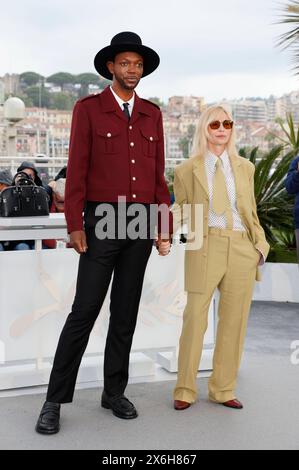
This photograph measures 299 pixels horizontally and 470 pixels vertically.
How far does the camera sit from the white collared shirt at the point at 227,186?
133 inches

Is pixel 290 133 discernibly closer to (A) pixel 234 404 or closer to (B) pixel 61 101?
(A) pixel 234 404

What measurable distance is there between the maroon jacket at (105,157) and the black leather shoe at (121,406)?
857 millimetres

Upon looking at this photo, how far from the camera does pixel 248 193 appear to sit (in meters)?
3.42

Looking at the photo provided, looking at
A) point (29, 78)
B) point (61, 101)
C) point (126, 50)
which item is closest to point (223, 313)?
point (126, 50)

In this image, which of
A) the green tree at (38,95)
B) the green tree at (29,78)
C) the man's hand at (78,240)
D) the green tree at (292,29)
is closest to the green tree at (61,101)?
the green tree at (38,95)

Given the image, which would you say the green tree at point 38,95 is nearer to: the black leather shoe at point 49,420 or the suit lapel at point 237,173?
the suit lapel at point 237,173

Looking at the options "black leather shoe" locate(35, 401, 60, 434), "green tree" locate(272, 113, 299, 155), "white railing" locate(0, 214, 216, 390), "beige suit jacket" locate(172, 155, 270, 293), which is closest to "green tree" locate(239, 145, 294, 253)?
"green tree" locate(272, 113, 299, 155)

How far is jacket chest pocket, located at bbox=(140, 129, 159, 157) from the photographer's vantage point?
3.20m

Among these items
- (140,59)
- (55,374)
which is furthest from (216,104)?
(55,374)

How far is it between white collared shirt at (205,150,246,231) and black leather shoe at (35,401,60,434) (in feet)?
3.64

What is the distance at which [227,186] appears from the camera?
3400mm

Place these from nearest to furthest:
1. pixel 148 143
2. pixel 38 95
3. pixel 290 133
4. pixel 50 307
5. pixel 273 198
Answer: pixel 148 143
pixel 50 307
pixel 273 198
pixel 290 133
pixel 38 95

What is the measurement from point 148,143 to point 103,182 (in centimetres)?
29
